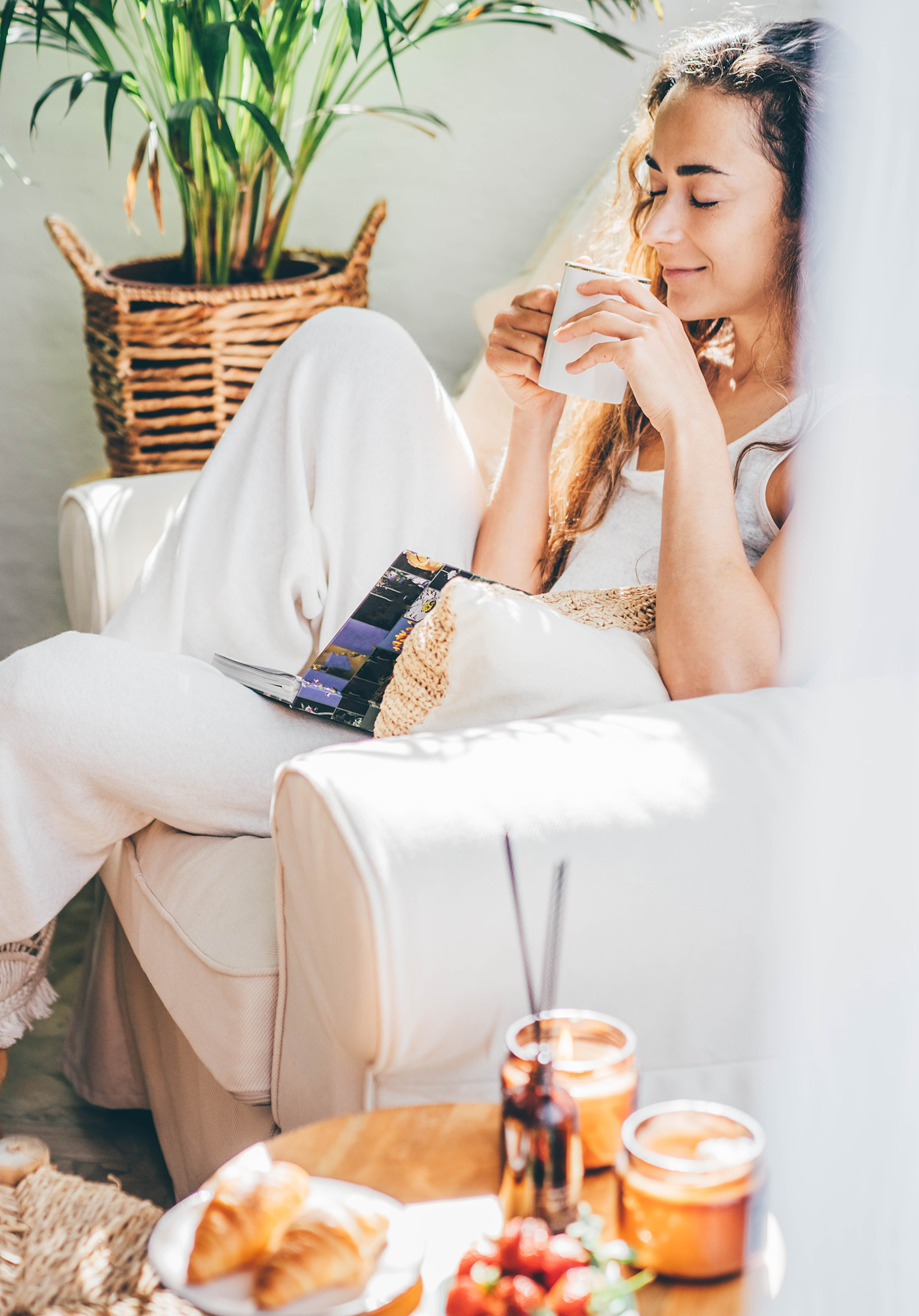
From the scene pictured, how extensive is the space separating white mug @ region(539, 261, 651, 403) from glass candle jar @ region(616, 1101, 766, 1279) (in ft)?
2.34

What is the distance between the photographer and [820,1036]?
77 centimetres

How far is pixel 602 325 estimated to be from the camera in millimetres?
1037

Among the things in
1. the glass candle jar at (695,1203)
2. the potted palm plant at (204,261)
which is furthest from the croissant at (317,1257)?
the potted palm plant at (204,261)

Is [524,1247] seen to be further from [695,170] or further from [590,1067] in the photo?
[695,170]

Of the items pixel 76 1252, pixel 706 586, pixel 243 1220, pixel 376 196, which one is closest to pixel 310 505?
pixel 706 586

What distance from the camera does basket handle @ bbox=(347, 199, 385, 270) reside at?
6.42ft

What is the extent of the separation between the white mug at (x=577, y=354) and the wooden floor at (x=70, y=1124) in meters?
0.89

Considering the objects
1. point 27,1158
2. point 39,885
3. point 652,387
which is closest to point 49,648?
point 39,885

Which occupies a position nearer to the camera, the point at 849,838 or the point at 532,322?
the point at 849,838

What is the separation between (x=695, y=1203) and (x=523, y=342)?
0.94 meters

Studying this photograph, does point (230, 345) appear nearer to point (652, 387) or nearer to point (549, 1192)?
point (652, 387)

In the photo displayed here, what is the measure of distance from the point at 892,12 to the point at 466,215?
34.7 inches

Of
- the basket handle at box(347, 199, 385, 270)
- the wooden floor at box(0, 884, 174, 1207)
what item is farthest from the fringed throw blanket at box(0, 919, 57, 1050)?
the basket handle at box(347, 199, 385, 270)

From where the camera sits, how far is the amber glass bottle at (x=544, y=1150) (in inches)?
20.6
